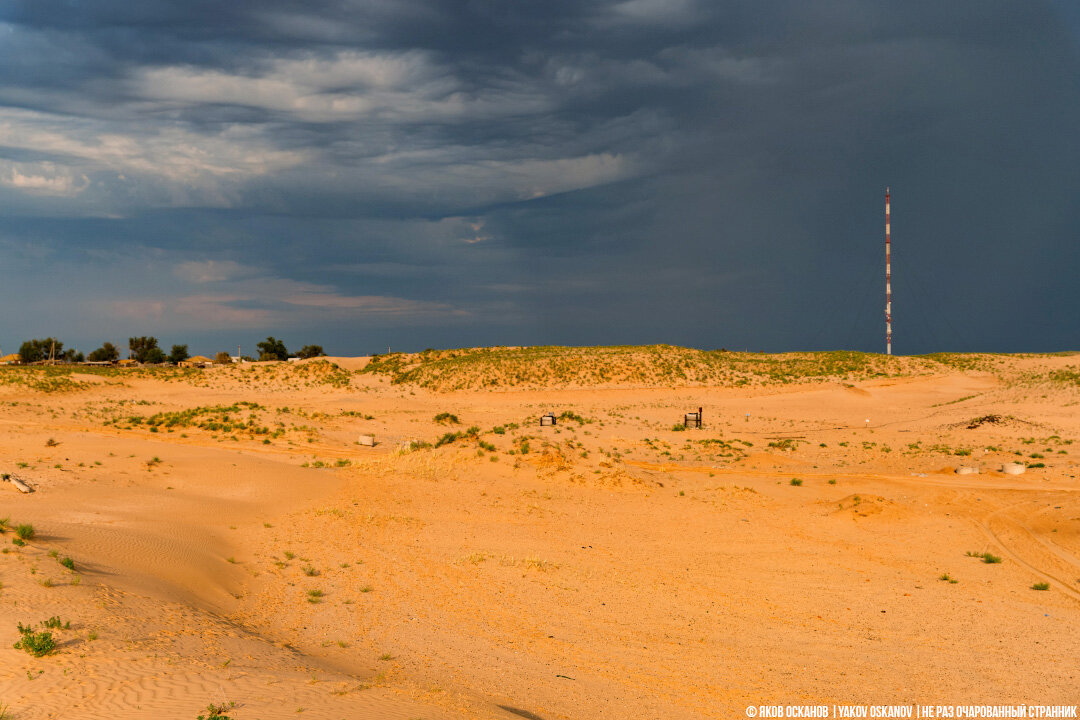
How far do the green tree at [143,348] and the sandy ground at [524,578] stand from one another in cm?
7858

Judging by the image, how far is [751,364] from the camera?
72188 mm

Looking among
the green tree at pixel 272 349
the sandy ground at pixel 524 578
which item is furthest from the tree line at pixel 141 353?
the sandy ground at pixel 524 578

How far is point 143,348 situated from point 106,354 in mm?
4912

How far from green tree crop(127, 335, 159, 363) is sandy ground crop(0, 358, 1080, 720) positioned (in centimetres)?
7858

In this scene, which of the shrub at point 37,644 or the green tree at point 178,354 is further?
the green tree at point 178,354

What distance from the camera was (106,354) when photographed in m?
98.5

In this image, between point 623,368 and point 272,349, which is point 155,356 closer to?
point 272,349

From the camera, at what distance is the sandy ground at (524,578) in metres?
7.80

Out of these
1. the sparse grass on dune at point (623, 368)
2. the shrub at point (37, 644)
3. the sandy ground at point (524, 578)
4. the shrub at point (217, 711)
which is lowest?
the sandy ground at point (524, 578)

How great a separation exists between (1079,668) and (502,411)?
3678 cm

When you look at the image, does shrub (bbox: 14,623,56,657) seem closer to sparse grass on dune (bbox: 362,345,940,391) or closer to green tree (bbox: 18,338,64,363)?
sparse grass on dune (bbox: 362,345,940,391)

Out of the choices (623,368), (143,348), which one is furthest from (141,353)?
(623,368)

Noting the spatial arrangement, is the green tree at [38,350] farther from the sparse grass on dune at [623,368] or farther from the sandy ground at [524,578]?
the sandy ground at [524,578]

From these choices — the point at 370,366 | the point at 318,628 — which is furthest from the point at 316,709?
the point at 370,366
